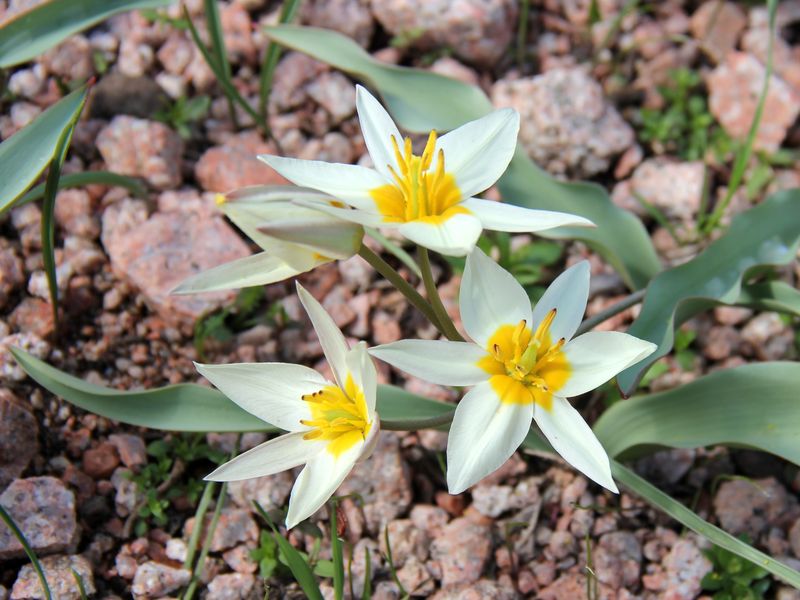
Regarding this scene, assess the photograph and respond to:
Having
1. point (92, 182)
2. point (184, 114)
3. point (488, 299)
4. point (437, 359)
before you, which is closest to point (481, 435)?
point (437, 359)

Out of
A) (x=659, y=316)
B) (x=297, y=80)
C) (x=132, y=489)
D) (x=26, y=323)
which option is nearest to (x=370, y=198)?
(x=659, y=316)

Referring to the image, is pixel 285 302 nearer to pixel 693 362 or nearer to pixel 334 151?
pixel 334 151

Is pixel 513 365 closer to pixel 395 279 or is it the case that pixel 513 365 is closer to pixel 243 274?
pixel 395 279

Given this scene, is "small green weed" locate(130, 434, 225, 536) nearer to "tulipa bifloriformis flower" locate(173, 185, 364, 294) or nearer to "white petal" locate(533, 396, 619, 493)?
"tulipa bifloriformis flower" locate(173, 185, 364, 294)

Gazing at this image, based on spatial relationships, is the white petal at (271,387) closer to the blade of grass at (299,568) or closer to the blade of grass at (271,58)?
the blade of grass at (299,568)

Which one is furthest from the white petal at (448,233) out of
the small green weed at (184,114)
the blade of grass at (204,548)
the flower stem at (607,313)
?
the small green weed at (184,114)
